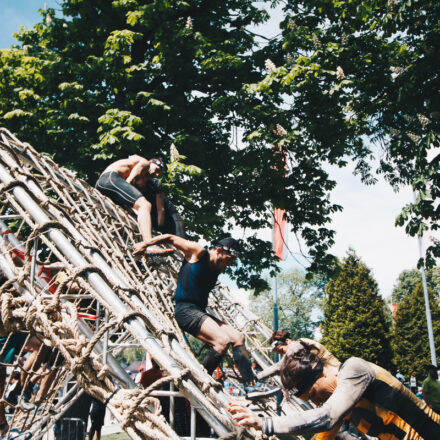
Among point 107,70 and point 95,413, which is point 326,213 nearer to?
point 107,70

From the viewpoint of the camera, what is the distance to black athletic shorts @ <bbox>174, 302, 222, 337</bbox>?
3510mm

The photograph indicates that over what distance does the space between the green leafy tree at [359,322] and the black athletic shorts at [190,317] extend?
2043cm

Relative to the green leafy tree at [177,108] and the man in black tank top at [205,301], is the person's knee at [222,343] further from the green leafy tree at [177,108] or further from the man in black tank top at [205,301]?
the green leafy tree at [177,108]

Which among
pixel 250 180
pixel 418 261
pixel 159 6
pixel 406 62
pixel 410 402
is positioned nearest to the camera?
pixel 410 402

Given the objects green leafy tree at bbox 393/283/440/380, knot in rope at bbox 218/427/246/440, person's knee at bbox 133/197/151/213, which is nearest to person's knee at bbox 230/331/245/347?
knot in rope at bbox 218/427/246/440

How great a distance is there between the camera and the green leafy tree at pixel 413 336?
2888 cm

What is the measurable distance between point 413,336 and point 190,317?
31767mm

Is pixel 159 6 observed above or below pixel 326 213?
above

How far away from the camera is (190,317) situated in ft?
11.6

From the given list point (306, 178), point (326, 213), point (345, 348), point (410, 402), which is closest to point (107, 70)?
point (306, 178)

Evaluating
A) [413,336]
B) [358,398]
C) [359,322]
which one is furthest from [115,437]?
[413,336]

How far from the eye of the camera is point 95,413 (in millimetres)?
5305

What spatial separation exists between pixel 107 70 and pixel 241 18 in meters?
3.91

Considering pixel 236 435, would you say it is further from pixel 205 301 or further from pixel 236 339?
pixel 205 301
